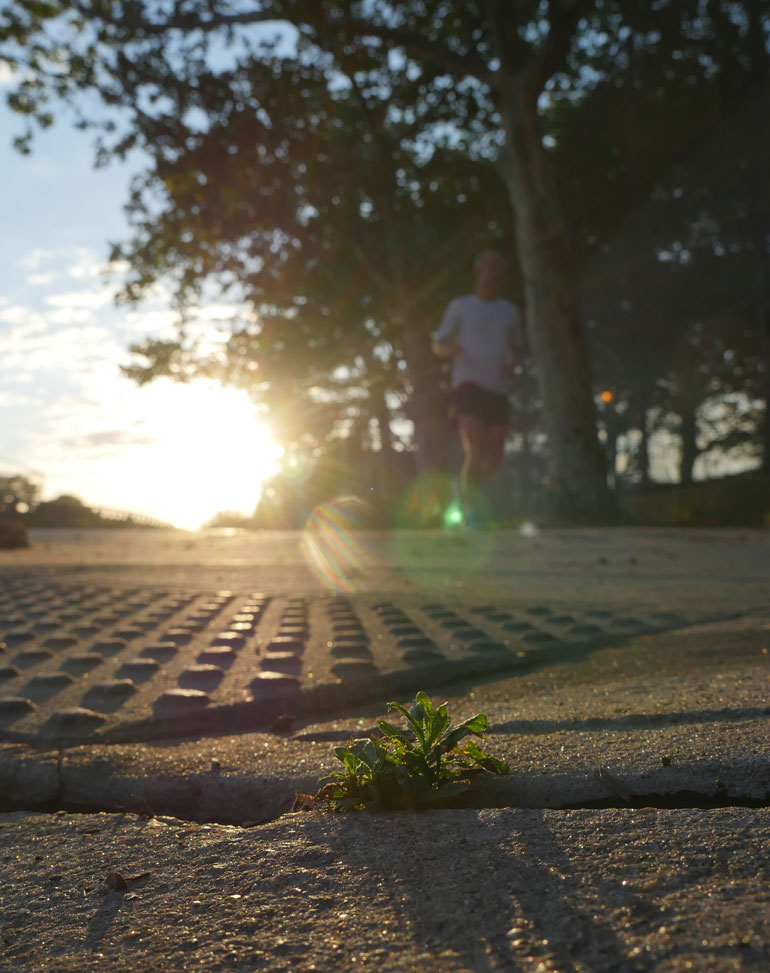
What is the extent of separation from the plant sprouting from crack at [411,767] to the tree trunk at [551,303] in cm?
973

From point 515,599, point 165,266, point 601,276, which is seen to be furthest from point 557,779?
point 601,276

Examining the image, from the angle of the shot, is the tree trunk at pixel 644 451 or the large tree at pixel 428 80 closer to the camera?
the large tree at pixel 428 80

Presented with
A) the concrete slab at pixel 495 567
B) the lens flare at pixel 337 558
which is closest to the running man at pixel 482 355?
the concrete slab at pixel 495 567

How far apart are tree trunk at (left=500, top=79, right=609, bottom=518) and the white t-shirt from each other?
3198mm

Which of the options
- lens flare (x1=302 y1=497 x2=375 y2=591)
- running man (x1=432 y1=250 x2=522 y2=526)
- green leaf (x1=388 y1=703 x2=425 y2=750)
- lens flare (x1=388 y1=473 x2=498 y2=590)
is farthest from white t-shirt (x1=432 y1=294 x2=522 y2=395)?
green leaf (x1=388 y1=703 x2=425 y2=750)

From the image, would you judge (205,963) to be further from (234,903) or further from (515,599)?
(515,599)

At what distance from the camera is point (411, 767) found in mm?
1312

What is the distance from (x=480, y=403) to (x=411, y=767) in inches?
272

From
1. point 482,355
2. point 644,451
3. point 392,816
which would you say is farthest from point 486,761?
point 644,451

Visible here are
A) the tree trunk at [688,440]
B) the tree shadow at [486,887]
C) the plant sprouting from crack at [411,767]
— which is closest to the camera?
the tree shadow at [486,887]

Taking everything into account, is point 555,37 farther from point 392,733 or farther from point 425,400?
point 392,733

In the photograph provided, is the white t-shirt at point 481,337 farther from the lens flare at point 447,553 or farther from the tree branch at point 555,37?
the tree branch at point 555,37

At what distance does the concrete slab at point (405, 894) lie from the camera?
2.70 feet

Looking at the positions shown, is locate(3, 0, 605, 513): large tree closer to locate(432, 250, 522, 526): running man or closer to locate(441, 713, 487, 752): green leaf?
locate(432, 250, 522, 526): running man
